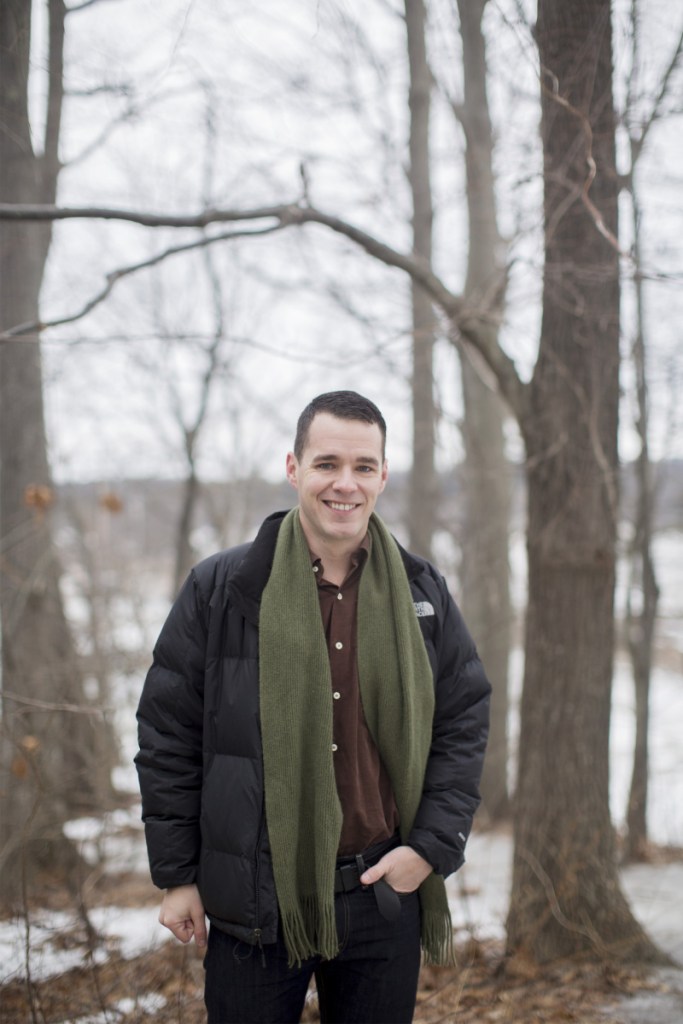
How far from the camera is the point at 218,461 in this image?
13.3 meters

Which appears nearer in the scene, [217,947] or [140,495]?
[217,947]

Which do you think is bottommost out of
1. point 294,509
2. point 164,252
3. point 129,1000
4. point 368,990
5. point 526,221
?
point 129,1000

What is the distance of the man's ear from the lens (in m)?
2.44

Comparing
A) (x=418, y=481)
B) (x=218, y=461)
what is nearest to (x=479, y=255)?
(x=418, y=481)

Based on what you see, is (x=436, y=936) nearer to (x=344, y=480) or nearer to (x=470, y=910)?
(x=344, y=480)

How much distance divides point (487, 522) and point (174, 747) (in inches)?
269

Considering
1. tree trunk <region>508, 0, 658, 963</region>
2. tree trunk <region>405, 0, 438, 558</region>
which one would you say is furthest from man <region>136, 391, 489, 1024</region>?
tree trunk <region>405, 0, 438, 558</region>

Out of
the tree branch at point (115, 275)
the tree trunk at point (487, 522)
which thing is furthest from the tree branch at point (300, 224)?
the tree trunk at point (487, 522)

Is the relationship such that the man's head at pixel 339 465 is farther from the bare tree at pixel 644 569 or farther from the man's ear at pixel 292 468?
the bare tree at pixel 644 569

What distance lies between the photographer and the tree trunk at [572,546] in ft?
12.7

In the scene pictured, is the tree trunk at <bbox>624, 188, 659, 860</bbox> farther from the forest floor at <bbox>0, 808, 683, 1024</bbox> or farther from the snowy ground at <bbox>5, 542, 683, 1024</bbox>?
the forest floor at <bbox>0, 808, 683, 1024</bbox>

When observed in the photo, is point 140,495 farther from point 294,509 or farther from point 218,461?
point 294,509

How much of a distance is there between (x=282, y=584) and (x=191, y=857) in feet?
2.49

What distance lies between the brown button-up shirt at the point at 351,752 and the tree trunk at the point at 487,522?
551cm
